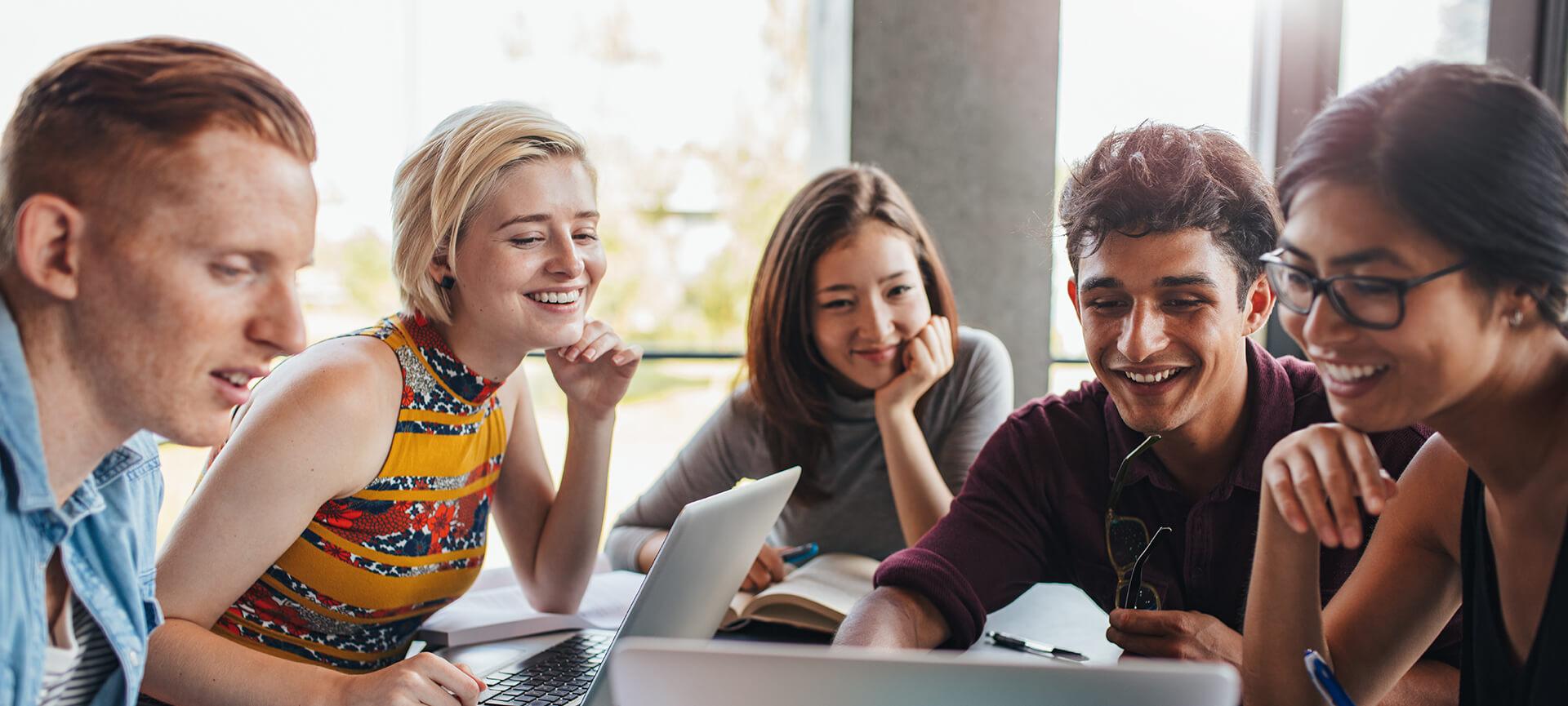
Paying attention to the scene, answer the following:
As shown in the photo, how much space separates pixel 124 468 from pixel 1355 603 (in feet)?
4.33

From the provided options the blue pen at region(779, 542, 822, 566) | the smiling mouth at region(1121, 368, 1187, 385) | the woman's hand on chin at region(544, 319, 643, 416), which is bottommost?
the blue pen at region(779, 542, 822, 566)

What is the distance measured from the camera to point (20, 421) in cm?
91

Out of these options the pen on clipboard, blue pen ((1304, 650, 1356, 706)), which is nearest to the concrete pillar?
the pen on clipboard

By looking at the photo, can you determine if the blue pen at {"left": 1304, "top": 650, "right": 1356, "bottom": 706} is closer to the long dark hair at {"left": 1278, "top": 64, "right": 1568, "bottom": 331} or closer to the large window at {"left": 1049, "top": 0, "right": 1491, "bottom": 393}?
the long dark hair at {"left": 1278, "top": 64, "right": 1568, "bottom": 331}

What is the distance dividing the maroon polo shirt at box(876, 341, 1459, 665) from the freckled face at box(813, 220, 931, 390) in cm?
50

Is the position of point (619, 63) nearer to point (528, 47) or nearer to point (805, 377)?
point (528, 47)

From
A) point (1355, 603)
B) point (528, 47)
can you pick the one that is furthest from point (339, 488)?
point (528, 47)

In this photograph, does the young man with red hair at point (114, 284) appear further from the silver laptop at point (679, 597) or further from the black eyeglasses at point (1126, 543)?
the black eyeglasses at point (1126, 543)

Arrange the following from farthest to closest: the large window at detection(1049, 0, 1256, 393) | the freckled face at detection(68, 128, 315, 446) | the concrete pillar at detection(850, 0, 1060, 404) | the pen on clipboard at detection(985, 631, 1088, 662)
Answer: the large window at detection(1049, 0, 1256, 393) < the concrete pillar at detection(850, 0, 1060, 404) < the pen on clipboard at detection(985, 631, 1088, 662) < the freckled face at detection(68, 128, 315, 446)

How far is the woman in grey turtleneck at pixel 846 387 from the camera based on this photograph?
7.16ft

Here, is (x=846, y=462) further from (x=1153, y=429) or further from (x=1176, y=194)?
(x=1176, y=194)

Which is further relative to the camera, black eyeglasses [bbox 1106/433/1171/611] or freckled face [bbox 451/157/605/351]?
freckled face [bbox 451/157/605/351]

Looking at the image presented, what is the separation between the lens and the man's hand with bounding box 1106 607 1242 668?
1.32 m

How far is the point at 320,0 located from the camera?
6.23 meters
